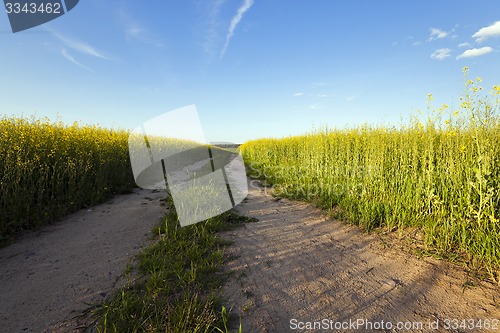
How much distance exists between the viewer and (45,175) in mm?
5945

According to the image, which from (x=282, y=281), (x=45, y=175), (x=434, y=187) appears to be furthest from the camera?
(x=45, y=175)

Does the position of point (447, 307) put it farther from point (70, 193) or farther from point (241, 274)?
point (70, 193)

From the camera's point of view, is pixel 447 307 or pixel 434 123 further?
pixel 434 123

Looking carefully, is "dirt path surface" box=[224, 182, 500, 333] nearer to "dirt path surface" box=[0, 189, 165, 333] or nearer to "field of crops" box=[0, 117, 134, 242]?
"dirt path surface" box=[0, 189, 165, 333]

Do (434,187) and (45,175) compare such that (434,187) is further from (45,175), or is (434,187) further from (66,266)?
(45,175)

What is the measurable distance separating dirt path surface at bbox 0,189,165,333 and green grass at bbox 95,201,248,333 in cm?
38

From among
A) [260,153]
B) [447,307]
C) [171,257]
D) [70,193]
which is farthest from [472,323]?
[260,153]

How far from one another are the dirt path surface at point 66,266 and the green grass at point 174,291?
0.38 meters

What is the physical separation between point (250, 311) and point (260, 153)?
16.6 metres

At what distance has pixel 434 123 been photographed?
4.83 metres

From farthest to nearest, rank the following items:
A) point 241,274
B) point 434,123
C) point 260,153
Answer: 1. point 260,153
2. point 434,123
3. point 241,274

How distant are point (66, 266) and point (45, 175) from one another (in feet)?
11.8

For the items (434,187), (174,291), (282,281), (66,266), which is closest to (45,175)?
(66,266)

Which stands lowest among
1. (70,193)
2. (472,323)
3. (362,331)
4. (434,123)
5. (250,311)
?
(472,323)
